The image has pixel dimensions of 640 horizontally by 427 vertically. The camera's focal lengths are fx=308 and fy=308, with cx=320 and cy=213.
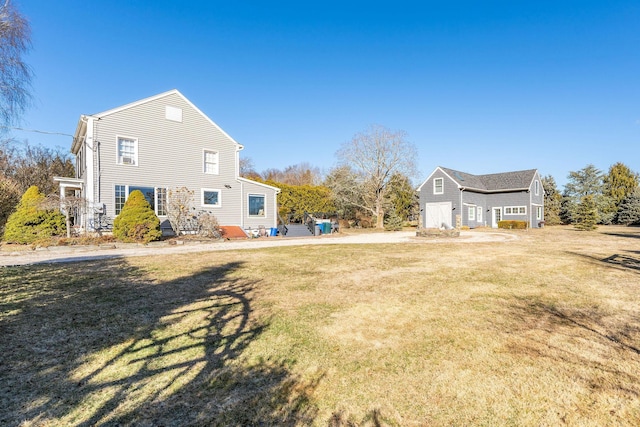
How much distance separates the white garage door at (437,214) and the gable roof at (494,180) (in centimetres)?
260

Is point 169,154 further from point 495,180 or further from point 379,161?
point 495,180

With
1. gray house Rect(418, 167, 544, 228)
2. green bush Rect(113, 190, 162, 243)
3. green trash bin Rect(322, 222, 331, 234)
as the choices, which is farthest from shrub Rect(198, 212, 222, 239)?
gray house Rect(418, 167, 544, 228)

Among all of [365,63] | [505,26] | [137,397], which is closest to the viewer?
[137,397]

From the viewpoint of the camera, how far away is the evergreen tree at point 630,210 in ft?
110

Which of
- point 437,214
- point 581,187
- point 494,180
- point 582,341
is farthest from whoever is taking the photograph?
point 581,187

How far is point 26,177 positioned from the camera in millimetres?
25609

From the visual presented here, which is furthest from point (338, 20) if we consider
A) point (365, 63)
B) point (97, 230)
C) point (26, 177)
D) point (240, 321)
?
point (26, 177)

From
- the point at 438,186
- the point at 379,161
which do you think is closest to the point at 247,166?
the point at 379,161

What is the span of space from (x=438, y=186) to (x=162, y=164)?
2468cm

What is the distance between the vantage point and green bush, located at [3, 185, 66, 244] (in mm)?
13891

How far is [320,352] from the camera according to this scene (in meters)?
3.36

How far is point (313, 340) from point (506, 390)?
1.96m

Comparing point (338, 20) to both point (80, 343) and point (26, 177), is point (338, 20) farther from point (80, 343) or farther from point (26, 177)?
point (26, 177)

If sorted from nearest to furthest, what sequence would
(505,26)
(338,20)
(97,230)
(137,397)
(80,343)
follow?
(137,397)
(80,343)
(97,230)
(505,26)
(338,20)
